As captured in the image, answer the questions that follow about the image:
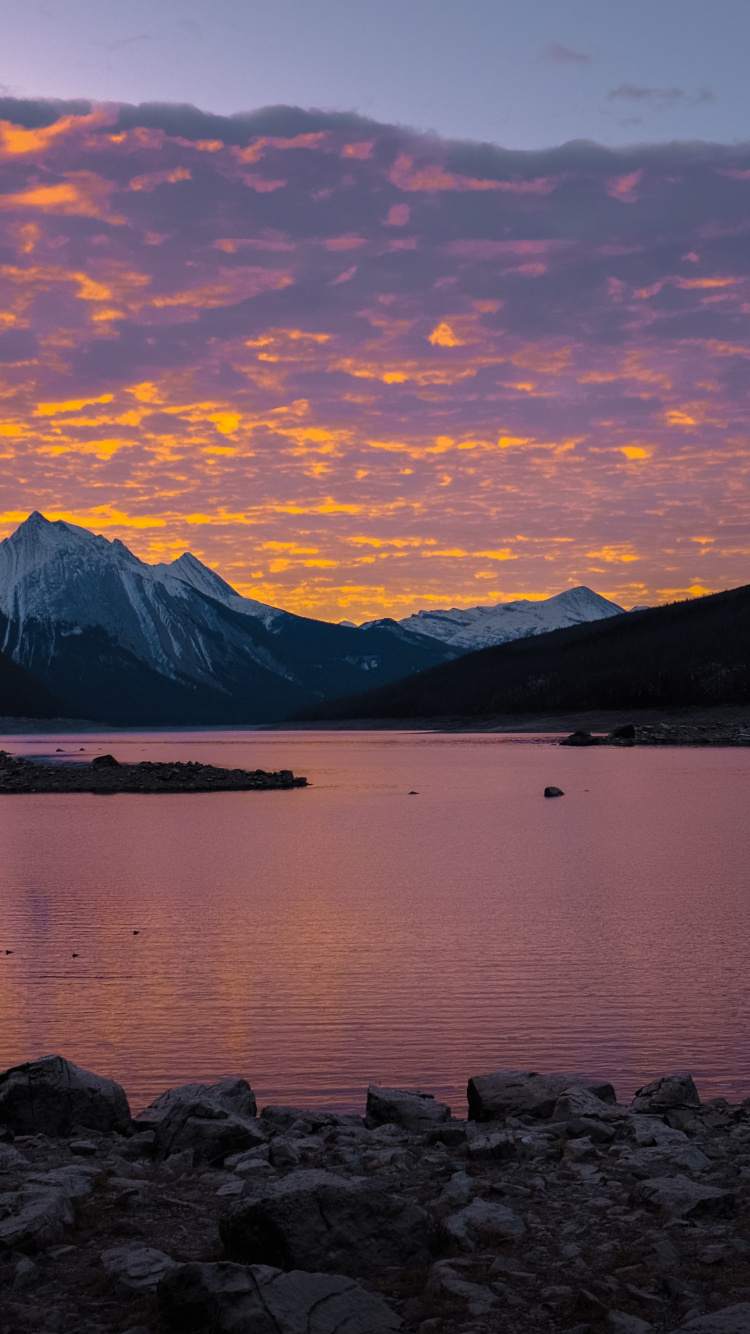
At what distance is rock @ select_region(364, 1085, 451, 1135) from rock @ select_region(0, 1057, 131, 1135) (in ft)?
10.9

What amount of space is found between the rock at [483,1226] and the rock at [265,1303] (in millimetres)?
1481

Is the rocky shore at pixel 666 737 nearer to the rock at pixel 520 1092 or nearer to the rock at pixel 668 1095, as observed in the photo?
the rock at pixel 668 1095

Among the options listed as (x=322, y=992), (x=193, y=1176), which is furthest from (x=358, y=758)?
(x=193, y=1176)

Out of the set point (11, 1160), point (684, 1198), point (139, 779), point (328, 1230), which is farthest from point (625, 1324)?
point (139, 779)

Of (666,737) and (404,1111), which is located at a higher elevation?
(666,737)

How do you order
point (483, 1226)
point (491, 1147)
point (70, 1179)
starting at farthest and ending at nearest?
point (491, 1147) < point (70, 1179) < point (483, 1226)

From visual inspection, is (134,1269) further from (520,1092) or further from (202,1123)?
(520,1092)

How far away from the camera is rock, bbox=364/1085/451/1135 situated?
14.8m

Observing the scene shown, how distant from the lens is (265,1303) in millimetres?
8539

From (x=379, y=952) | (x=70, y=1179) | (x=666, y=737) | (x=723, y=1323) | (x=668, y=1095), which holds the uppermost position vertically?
(x=666, y=737)

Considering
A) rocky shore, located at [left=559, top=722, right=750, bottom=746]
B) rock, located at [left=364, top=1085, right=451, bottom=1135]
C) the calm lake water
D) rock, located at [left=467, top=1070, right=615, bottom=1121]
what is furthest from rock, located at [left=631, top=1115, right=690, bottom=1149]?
rocky shore, located at [left=559, top=722, right=750, bottom=746]

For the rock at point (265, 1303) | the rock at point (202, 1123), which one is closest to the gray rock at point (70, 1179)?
the rock at point (202, 1123)

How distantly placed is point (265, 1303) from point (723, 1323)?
3.42 metres

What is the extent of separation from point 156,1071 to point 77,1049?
2.07 meters
